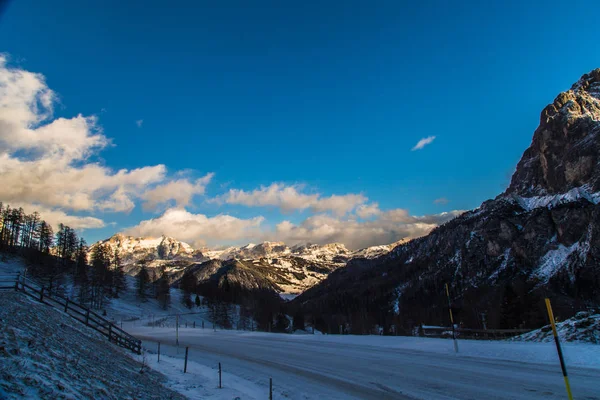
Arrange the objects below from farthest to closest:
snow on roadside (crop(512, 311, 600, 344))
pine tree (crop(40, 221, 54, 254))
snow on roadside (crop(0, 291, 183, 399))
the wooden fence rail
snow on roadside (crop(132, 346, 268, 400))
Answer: pine tree (crop(40, 221, 54, 254)), the wooden fence rail, snow on roadside (crop(512, 311, 600, 344)), snow on roadside (crop(132, 346, 268, 400)), snow on roadside (crop(0, 291, 183, 399))

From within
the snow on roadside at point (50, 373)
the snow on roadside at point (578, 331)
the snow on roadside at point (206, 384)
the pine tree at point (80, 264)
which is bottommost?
the snow on roadside at point (206, 384)

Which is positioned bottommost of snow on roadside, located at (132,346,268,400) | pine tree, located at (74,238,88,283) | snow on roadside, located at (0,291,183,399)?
snow on roadside, located at (132,346,268,400)

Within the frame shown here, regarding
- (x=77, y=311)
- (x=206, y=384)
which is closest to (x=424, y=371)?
(x=206, y=384)

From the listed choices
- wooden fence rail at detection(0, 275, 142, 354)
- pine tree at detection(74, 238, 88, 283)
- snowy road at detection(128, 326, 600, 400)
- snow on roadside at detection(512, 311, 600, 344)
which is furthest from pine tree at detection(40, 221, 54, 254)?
snow on roadside at detection(512, 311, 600, 344)

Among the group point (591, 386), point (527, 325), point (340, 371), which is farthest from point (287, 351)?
point (527, 325)

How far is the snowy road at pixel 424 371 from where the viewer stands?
11500 millimetres

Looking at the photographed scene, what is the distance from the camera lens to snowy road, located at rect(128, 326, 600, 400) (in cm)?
1150

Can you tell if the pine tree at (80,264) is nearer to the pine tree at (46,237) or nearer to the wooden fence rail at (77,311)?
the pine tree at (46,237)

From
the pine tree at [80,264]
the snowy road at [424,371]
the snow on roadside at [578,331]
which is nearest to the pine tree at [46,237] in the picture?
the pine tree at [80,264]

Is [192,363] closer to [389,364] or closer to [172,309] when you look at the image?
[389,364]

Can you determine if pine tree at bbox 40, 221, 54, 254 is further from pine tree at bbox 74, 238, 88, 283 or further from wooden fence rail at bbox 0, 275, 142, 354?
wooden fence rail at bbox 0, 275, 142, 354

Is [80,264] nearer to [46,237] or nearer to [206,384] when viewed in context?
[46,237]

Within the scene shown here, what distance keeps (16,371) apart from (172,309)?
10474 cm

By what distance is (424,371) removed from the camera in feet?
49.0
